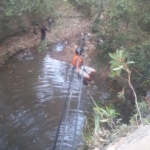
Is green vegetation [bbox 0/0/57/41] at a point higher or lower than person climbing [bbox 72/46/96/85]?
higher

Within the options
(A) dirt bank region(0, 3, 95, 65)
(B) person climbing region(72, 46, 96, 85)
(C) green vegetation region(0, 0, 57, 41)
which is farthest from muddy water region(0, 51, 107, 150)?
(C) green vegetation region(0, 0, 57, 41)

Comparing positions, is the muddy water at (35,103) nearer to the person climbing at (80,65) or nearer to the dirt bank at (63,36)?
the dirt bank at (63,36)

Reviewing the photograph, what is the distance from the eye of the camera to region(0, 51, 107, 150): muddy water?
6.90m

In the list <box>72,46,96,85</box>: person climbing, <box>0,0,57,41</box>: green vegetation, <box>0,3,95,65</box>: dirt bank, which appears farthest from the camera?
<box>0,3,95,65</box>: dirt bank

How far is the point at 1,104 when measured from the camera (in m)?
8.36

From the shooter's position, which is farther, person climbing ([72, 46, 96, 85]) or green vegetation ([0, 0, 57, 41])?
green vegetation ([0, 0, 57, 41])

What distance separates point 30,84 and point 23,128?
2.65m

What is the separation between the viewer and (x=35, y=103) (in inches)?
330

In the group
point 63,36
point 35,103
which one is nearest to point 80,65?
point 35,103

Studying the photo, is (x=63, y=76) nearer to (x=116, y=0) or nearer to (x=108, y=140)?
(x=116, y=0)

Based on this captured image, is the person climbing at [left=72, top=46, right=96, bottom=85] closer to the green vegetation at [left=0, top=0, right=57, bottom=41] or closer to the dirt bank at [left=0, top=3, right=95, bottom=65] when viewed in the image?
the green vegetation at [left=0, top=0, right=57, bottom=41]

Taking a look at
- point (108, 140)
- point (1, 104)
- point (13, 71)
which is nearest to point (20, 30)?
point (13, 71)

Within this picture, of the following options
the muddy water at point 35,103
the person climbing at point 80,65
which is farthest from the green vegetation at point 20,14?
the person climbing at point 80,65

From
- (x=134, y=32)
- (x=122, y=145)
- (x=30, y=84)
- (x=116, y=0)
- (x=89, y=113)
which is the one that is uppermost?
(x=116, y=0)
